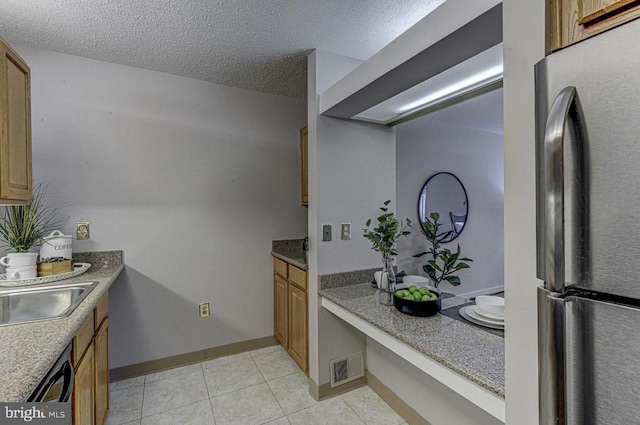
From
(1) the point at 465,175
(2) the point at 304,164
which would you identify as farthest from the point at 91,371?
(1) the point at 465,175

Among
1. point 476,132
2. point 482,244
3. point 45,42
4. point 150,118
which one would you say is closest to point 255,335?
point 150,118

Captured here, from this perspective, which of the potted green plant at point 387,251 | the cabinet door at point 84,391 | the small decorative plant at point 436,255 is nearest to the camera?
the cabinet door at point 84,391

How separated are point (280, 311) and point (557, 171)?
8.32 ft

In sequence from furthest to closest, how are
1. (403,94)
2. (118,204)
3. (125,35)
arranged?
(118,204) < (125,35) < (403,94)

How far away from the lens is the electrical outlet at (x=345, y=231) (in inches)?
84.4

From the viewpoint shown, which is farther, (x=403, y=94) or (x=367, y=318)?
(x=403, y=94)

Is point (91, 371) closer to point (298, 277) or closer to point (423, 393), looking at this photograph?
point (298, 277)

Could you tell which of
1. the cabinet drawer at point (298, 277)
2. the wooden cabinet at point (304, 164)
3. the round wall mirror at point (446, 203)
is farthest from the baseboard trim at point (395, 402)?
the round wall mirror at point (446, 203)

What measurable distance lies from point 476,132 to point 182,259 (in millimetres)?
3994

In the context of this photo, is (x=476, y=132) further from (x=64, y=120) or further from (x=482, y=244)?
(x=64, y=120)

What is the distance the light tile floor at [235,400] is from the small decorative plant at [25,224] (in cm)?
121

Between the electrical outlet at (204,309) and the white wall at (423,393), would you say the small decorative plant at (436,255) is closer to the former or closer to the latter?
the white wall at (423,393)

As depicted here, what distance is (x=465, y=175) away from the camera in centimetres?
402

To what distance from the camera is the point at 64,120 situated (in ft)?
7.18
